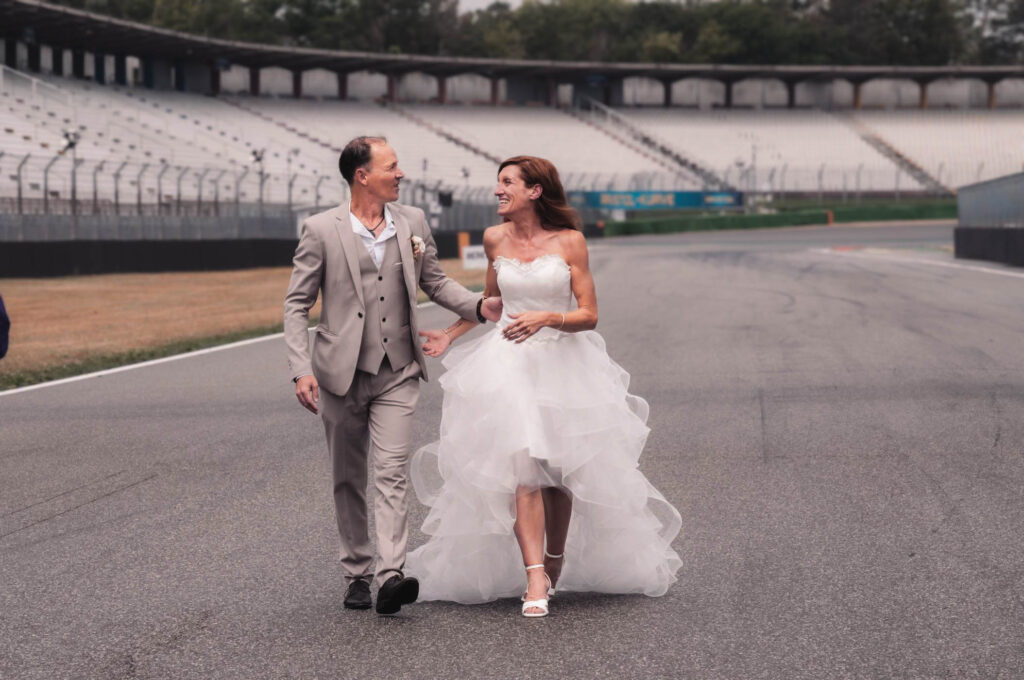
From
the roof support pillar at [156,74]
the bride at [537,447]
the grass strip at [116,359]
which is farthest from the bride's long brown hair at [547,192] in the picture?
the roof support pillar at [156,74]

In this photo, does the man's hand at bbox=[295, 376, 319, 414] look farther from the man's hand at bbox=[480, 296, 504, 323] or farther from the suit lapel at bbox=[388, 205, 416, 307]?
the man's hand at bbox=[480, 296, 504, 323]

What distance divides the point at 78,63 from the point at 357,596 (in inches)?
2545

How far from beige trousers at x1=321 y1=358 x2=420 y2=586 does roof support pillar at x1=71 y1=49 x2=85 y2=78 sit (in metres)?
63.9

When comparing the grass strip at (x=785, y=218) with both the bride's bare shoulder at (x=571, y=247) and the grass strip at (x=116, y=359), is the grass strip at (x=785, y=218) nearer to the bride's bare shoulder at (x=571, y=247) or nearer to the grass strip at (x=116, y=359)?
the grass strip at (x=116, y=359)

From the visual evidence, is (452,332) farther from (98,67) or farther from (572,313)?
(98,67)

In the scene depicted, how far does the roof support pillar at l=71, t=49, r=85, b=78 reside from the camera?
64812mm

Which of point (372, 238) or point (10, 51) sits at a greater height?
point (10, 51)

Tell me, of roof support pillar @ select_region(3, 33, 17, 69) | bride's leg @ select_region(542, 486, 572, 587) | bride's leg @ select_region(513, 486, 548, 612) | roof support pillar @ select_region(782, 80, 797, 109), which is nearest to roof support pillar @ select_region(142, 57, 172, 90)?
roof support pillar @ select_region(3, 33, 17, 69)

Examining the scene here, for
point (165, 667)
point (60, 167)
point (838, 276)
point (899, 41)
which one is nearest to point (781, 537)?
point (165, 667)

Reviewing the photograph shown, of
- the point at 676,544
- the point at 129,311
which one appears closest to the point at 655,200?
the point at 129,311

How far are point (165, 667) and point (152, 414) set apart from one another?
22.1ft

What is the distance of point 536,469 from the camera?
5.28 m

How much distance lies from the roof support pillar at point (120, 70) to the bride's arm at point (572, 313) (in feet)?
222

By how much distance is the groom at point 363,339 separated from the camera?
17.4 feet
